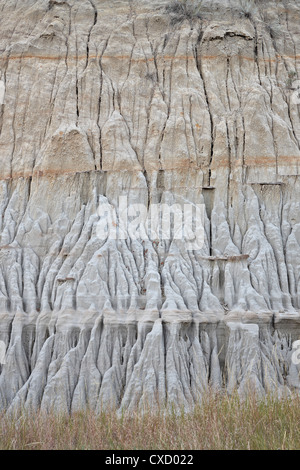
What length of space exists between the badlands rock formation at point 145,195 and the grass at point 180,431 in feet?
5.21

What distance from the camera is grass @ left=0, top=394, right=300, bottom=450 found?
7.22 metres

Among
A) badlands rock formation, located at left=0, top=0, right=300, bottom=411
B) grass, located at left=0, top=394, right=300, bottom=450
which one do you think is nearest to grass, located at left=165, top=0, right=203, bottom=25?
badlands rock formation, located at left=0, top=0, right=300, bottom=411

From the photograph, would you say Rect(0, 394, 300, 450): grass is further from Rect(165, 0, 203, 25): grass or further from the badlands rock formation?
Rect(165, 0, 203, 25): grass

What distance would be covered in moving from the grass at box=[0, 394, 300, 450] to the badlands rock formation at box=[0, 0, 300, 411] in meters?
1.59

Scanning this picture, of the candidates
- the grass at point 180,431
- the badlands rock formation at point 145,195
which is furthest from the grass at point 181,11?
the grass at point 180,431

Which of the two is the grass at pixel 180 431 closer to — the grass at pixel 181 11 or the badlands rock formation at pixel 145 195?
the badlands rock formation at pixel 145 195

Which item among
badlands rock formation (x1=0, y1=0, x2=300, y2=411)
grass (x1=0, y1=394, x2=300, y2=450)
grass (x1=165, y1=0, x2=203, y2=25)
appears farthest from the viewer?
grass (x1=165, y1=0, x2=203, y2=25)

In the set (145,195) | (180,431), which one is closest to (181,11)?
(145,195)

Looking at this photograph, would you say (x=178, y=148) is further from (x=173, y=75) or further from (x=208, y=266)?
(x=208, y=266)

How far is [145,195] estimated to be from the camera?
15.3m

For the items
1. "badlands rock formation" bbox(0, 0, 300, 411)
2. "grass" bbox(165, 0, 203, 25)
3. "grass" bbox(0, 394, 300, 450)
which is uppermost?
"grass" bbox(165, 0, 203, 25)

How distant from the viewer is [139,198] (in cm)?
1526

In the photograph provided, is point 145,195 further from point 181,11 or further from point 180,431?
point 180,431

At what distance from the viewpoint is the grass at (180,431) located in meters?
7.22
